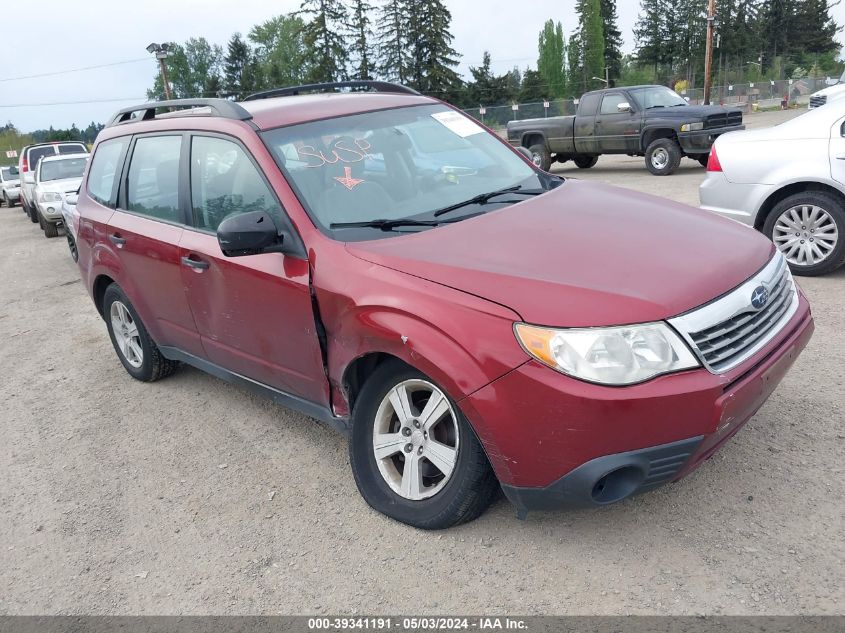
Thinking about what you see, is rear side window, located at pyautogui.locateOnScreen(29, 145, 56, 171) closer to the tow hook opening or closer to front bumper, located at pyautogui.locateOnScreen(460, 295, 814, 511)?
front bumper, located at pyautogui.locateOnScreen(460, 295, 814, 511)

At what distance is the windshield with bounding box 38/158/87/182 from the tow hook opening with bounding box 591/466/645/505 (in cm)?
1594

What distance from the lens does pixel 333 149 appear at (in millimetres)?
3539

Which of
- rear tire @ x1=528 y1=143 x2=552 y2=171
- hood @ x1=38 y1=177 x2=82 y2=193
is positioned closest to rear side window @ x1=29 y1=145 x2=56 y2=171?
hood @ x1=38 y1=177 x2=82 y2=193

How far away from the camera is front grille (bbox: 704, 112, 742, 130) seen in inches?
531

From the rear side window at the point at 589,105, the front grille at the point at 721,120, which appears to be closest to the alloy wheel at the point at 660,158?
the front grille at the point at 721,120

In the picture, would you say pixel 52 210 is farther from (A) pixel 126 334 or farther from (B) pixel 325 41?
(B) pixel 325 41

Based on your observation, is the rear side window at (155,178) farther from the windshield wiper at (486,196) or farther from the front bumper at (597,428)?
the front bumper at (597,428)

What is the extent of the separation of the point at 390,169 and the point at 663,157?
1188cm

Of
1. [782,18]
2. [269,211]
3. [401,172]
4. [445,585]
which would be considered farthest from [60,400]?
[782,18]

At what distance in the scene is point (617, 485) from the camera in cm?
251

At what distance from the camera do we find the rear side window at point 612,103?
14.7 meters

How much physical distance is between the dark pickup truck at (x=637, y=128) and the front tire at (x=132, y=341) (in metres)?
11.6

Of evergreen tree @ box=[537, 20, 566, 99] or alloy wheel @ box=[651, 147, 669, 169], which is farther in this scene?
A: evergreen tree @ box=[537, 20, 566, 99]

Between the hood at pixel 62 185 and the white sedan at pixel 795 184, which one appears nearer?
the white sedan at pixel 795 184
